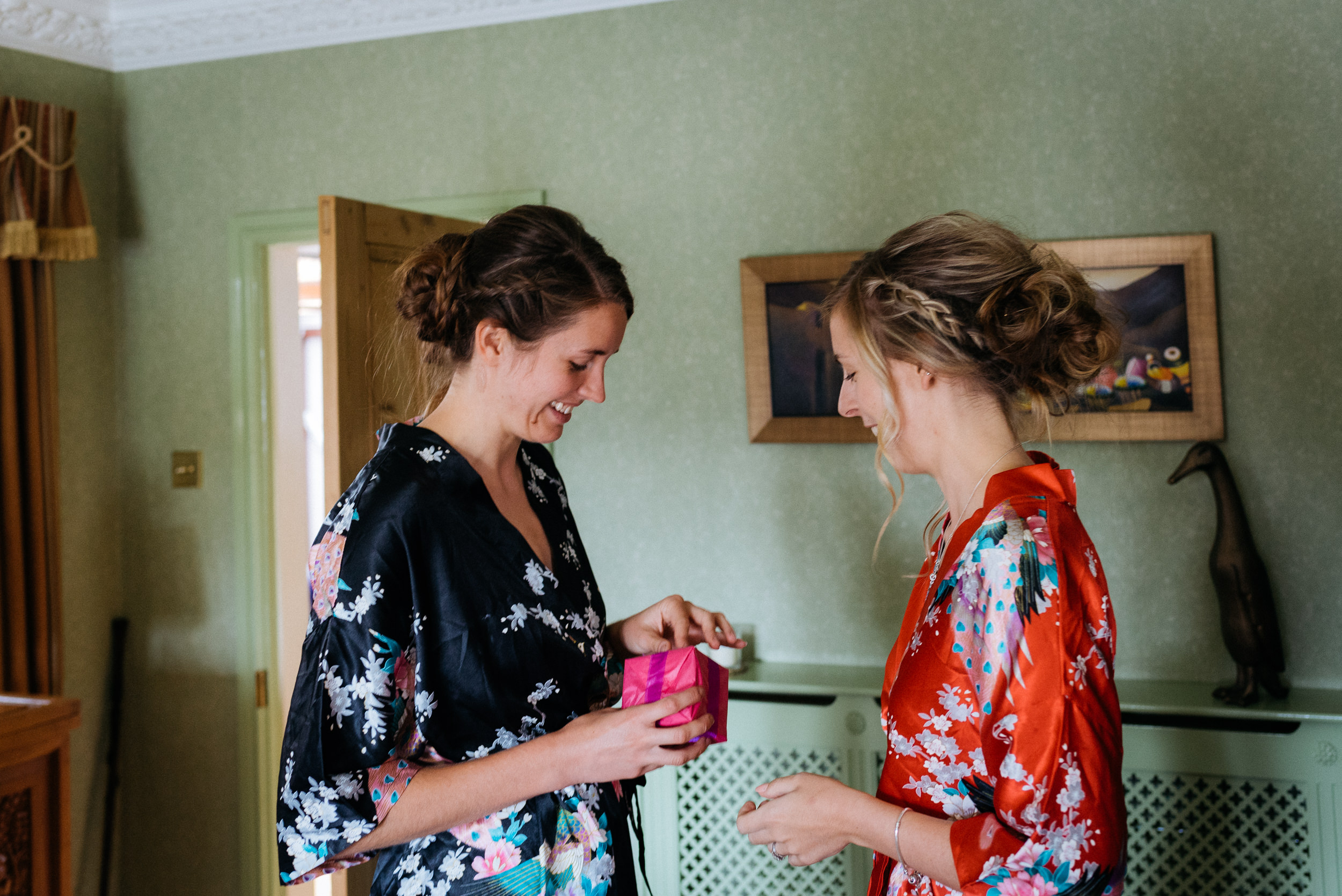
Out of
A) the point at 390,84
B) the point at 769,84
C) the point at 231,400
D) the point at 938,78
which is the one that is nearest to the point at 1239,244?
the point at 938,78

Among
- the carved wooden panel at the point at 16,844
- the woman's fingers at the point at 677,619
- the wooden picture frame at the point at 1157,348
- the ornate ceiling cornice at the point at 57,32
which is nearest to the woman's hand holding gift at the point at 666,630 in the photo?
the woman's fingers at the point at 677,619

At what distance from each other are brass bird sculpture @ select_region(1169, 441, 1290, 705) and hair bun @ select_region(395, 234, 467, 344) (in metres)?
1.96

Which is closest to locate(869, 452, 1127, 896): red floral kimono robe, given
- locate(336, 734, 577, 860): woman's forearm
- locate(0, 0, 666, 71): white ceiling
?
locate(336, 734, 577, 860): woman's forearm

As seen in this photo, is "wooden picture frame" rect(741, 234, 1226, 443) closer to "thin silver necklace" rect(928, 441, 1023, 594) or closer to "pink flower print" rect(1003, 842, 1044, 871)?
"thin silver necklace" rect(928, 441, 1023, 594)

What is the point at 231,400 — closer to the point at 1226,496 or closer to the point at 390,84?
the point at 390,84

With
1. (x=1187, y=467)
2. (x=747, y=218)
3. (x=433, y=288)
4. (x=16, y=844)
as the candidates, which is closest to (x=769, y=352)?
(x=747, y=218)

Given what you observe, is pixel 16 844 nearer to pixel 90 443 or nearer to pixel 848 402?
pixel 90 443

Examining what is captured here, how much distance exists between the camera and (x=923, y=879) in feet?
4.09

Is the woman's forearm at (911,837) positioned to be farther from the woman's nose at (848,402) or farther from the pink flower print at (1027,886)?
the woman's nose at (848,402)

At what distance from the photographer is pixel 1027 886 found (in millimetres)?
1047

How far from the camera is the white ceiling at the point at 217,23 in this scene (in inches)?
117

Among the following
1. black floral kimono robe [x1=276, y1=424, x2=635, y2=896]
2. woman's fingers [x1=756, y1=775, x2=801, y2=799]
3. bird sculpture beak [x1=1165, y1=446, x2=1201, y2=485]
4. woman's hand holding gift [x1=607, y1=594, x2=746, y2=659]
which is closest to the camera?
black floral kimono robe [x1=276, y1=424, x2=635, y2=896]

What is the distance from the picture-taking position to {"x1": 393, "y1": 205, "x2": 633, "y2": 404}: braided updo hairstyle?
1360 mm

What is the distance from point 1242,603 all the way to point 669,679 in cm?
173
